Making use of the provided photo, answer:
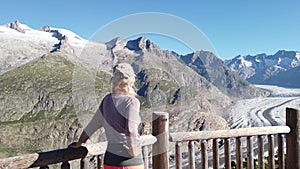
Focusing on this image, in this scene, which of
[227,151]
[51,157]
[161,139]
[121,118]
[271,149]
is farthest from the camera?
[271,149]

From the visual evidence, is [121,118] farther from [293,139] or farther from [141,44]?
[293,139]

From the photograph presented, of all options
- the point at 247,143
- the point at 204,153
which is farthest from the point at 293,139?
the point at 204,153

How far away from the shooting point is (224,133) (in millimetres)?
3701

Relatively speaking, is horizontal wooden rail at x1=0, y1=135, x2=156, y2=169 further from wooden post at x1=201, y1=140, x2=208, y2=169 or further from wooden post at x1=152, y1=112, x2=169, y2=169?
wooden post at x1=201, y1=140, x2=208, y2=169

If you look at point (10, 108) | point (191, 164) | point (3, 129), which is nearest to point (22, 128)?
point (3, 129)

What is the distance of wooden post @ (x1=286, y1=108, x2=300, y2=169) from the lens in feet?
13.7

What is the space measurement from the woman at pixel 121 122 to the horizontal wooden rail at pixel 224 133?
1075mm

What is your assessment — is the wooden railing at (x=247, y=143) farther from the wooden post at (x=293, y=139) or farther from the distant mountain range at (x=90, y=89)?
the distant mountain range at (x=90, y=89)

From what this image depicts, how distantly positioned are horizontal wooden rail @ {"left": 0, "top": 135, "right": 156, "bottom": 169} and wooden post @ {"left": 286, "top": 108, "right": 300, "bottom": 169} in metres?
2.46

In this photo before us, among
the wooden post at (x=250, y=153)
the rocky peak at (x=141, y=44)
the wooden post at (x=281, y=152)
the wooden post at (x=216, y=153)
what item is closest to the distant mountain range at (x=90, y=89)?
the rocky peak at (x=141, y=44)

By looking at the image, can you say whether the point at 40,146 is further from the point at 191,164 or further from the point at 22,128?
the point at 191,164

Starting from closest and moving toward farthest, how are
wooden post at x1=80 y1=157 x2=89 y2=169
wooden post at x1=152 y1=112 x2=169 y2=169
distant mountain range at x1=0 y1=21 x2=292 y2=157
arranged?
wooden post at x1=80 y1=157 x2=89 y2=169
distant mountain range at x1=0 y1=21 x2=292 y2=157
wooden post at x1=152 y1=112 x2=169 y2=169

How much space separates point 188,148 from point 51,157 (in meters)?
1.50

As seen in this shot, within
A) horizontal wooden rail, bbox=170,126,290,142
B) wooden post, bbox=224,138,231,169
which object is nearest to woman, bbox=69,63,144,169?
horizontal wooden rail, bbox=170,126,290,142
